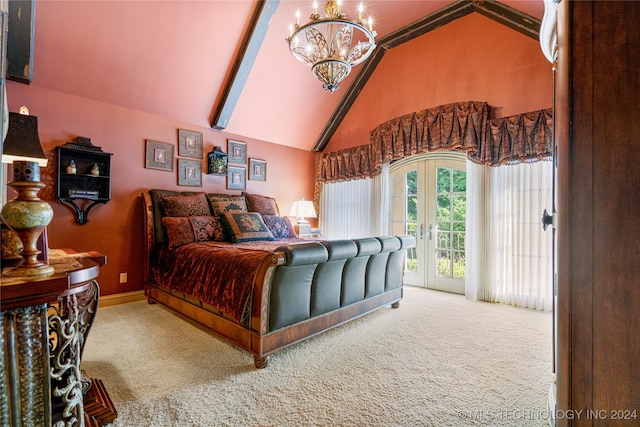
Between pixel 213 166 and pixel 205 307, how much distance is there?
249cm

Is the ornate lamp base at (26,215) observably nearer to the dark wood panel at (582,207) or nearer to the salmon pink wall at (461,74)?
the dark wood panel at (582,207)

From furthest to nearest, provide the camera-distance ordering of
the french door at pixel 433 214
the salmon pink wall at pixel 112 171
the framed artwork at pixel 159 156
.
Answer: the french door at pixel 433 214 < the framed artwork at pixel 159 156 < the salmon pink wall at pixel 112 171

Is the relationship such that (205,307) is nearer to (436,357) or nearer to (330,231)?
(436,357)

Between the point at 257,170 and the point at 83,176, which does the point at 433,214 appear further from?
the point at 83,176

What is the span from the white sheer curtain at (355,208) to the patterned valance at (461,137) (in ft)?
0.74

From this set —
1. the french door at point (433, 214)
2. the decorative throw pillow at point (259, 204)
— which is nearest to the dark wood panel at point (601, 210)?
the french door at point (433, 214)

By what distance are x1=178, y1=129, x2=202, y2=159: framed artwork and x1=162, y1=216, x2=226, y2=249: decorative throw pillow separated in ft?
3.77

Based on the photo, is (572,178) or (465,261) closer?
(572,178)

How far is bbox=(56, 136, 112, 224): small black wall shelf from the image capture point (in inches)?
128

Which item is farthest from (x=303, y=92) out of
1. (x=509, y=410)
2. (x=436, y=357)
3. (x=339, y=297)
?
(x=509, y=410)

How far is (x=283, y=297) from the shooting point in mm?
2172

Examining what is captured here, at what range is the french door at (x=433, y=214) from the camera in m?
4.20

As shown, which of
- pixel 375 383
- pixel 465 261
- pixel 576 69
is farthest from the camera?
pixel 465 261

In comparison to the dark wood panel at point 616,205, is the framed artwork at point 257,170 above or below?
above
